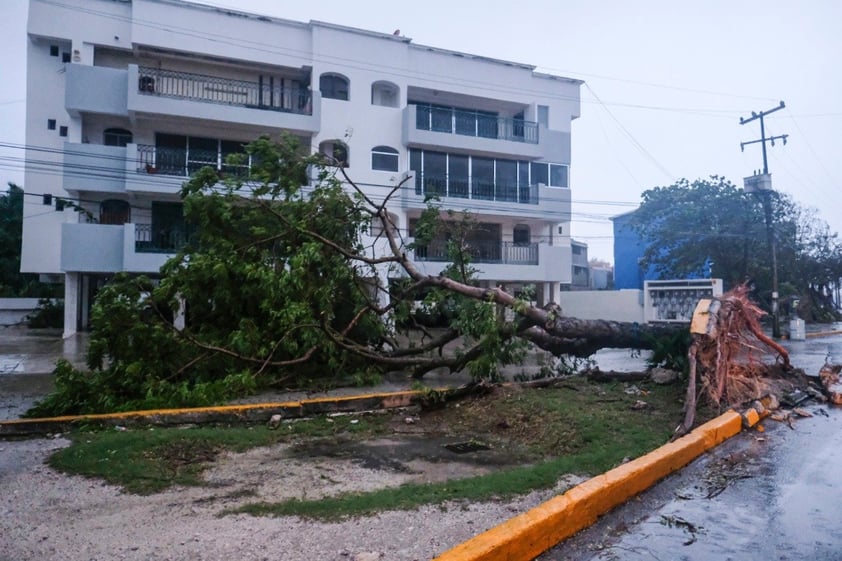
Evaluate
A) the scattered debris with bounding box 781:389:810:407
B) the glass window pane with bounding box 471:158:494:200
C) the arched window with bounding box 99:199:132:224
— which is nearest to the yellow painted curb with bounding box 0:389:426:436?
the scattered debris with bounding box 781:389:810:407

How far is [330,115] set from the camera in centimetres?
2275

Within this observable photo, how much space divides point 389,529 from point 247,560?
2.99ft

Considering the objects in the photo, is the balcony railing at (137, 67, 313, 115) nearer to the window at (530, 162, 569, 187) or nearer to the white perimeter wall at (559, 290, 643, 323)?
the window at (530, 162, 569, 187)

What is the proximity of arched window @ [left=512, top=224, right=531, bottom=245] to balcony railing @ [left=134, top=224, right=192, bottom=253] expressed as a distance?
1335cm

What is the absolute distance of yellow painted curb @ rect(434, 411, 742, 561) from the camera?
3473mm

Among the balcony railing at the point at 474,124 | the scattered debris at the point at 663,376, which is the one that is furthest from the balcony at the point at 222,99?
the scattered debris at the point at 663,376

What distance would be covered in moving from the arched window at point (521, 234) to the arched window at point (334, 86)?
9171mm

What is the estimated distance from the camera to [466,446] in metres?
6.65

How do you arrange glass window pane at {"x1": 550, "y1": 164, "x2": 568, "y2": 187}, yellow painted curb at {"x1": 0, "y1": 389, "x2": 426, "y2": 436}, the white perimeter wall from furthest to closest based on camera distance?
the white perimeter wall, glass window pane at {"x1": 550, "y1": 164, "x2": 568, "y2": 187}, yellow painted curb at {"x1": 0, "y1": 389, "x2": 426, "y2": 436}

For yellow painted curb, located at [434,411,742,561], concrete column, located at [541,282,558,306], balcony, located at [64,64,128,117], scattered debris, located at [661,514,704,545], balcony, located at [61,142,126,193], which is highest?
balcony, located at [64,64,128,117]

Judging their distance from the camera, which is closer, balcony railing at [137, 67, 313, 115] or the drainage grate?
the drainage grate

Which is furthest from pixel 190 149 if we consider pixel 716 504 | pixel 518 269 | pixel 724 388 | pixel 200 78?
pixel 716 504


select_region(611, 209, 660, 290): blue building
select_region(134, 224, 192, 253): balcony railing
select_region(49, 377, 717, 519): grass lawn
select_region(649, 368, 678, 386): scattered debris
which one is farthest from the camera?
select_region(611, 209, 660, 290): blue building

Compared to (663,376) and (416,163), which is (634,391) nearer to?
(663,376)
